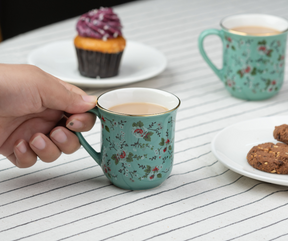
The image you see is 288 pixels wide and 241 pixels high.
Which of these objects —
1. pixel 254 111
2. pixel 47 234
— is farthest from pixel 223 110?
pixel 47 234

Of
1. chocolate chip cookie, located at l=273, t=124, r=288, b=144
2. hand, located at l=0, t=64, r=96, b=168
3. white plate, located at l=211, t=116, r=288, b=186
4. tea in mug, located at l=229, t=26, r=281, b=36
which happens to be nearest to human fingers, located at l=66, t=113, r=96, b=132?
hand, located at l=0, t=64, r=96, b=168

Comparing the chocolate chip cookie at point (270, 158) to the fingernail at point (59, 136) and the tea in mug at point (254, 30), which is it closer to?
the fingernail at point (59, 136)

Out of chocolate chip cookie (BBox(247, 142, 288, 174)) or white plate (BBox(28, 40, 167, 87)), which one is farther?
white plate (BBox(28, 40, 167, 87))

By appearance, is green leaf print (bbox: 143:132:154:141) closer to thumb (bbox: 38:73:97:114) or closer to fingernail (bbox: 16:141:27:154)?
thumb (bbox: 38:73:97:114)

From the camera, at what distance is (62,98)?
83 centimetres

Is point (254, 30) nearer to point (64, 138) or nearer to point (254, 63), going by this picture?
point (254, 63)

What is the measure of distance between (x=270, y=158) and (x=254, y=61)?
18.8 inches

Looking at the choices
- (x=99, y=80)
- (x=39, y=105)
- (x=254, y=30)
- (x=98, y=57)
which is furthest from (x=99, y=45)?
(x=39, y=105)

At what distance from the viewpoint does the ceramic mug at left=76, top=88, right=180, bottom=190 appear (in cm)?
75

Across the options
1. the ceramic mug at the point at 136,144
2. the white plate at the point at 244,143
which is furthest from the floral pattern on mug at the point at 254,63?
the ceramic mug at the point at 136,144

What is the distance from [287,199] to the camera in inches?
31.6

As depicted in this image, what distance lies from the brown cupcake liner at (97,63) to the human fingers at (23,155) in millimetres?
609

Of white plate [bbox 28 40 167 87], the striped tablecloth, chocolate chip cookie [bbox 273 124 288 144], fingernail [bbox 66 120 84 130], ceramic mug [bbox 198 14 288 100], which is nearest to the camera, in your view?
the striped tablecloth

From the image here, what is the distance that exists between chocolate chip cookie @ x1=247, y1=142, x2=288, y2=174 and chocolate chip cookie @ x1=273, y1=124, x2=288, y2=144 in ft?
0.17
